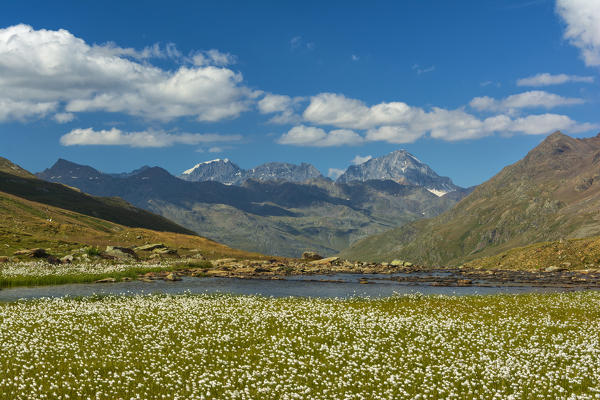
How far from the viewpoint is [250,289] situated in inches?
2363

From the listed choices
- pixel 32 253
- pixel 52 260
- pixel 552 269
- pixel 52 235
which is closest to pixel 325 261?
pixel 552 269

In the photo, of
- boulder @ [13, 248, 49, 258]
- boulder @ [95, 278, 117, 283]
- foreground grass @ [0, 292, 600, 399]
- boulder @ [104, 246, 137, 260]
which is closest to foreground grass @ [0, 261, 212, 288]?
boulder @ [95, 278, 117, 283]

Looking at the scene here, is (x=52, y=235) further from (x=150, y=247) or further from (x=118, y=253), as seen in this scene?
(x=118, y=253)

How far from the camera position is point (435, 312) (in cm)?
3566

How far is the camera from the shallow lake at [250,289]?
5016 cm

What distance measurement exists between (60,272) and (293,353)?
2068 inches

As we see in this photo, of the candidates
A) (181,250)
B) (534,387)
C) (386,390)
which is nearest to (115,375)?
(386,390)

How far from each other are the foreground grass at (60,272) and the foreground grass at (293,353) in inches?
903

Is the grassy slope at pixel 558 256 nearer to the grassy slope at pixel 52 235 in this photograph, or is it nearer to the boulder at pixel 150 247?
the grassy slope at pixel 52 235

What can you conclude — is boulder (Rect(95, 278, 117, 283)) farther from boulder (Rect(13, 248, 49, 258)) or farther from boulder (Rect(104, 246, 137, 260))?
boulder (Rect(104, 246, 137, 260))

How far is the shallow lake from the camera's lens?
50.2 m

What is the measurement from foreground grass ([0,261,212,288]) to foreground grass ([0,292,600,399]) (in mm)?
22940

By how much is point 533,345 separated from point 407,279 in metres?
59.4

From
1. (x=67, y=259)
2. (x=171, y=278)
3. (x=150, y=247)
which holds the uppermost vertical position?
(x=150, y=247)
